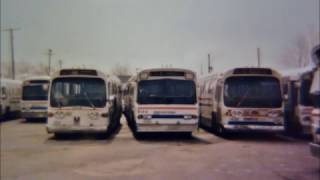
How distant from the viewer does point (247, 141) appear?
18.0 metres

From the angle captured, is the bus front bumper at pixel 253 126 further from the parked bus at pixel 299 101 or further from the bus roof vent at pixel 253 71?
the bus roof vent at pixel 253 71

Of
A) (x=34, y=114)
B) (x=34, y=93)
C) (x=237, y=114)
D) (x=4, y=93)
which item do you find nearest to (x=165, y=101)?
(x=237, y=114)

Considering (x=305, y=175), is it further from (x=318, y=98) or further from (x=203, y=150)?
(x=203, y=150)

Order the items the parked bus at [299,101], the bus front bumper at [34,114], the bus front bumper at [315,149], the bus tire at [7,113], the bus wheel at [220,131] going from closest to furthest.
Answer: the bus front bumper at [315,149] → the parked bus at [299,101] → the bus wheel at [220,131] → the bus front bumper at [34,114] → the bus tire at [7,113]

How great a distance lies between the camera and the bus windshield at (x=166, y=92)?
58.8 ft

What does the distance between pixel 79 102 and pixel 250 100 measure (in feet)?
19.7

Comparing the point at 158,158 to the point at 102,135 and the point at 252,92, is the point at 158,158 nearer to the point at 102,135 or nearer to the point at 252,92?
the point at 252,92

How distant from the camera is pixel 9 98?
34.5m

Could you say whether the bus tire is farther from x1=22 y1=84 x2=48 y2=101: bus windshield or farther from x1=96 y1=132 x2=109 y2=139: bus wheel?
x1=96 y1=132 x2=109 y2=139: bus wheel

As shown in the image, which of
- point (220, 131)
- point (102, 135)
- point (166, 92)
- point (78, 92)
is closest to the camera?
point (166, 92)

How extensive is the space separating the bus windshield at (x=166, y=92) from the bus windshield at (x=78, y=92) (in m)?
1.48

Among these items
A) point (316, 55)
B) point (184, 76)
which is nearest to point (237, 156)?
point (316, 55)

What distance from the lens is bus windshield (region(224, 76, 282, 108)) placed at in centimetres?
1830

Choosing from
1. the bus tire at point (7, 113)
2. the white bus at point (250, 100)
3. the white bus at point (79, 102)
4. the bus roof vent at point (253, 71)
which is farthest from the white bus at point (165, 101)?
the bus tire at point (7, 113)
